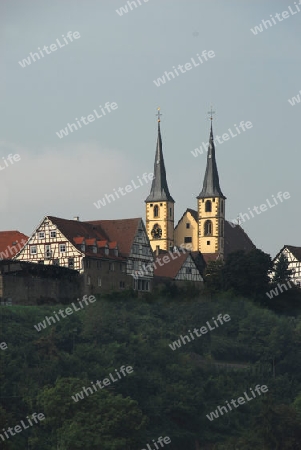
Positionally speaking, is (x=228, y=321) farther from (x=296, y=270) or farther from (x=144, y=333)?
(x=296, y=270)

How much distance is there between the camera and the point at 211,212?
461ft

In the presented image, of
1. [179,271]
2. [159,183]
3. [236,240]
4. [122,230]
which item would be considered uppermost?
[159,183]

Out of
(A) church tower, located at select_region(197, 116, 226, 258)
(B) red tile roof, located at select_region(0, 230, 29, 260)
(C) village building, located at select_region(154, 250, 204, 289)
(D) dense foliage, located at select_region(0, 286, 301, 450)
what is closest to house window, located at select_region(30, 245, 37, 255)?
(B) red tile roof, located at select_region(0, 230, 29, 260)

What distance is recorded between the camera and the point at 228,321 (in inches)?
4279

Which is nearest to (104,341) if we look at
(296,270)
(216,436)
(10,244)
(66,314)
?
(66,314)

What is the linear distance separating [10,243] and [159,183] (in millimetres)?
29982

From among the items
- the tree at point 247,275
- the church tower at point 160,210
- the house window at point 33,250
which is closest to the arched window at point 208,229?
the church tower at point 160,210

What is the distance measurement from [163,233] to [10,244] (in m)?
28.5

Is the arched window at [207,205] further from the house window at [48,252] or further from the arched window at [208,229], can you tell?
the house window at [48,252]

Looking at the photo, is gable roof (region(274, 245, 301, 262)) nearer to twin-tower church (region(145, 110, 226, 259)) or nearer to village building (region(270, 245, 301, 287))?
village building (region(270, 245, 301, 287))

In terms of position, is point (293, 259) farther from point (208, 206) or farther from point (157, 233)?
point (157, 233)

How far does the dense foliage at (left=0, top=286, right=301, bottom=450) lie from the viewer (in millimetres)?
87188

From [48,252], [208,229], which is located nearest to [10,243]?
[48,252]

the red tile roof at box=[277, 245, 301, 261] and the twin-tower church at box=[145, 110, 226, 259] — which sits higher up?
the twin-tower church at box=[145, 110, 226, 259]
